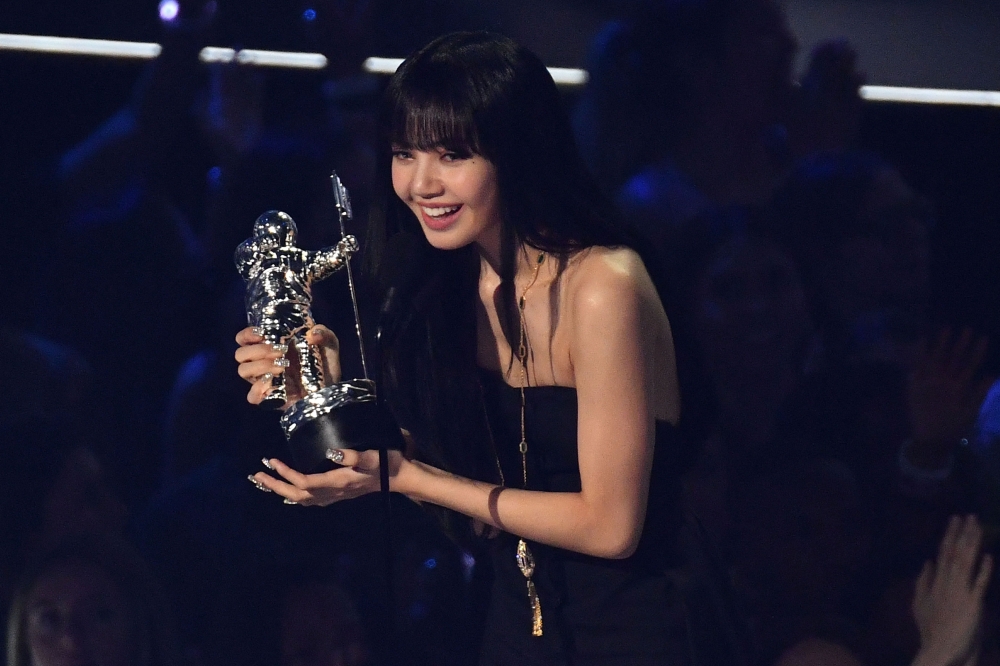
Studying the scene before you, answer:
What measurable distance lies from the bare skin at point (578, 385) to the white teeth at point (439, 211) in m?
0.01

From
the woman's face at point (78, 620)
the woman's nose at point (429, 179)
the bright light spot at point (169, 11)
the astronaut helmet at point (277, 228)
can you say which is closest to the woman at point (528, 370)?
the woman's nose at point (429, 179)

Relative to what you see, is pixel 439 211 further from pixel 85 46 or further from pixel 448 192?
pixel 85 46

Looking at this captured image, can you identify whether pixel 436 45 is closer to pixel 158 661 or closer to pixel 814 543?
pixel 814 543

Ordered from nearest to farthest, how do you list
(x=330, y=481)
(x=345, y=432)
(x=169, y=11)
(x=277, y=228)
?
(x=345, y=432) → (x=330, y=481) → (x=277, y=228) → (x=169, y=11)

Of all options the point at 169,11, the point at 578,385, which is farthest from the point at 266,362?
the point at 169,11

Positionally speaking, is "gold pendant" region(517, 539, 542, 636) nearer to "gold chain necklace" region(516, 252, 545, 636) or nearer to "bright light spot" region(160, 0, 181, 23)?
"gold chain necklace" region(516, 252, 545, 636)

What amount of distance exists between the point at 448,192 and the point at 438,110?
105mm

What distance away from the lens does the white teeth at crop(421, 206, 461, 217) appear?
4.58 ft

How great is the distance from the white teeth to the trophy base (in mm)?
248

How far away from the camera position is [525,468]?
4.74 feet

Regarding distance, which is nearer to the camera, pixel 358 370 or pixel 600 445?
pixel 600 445

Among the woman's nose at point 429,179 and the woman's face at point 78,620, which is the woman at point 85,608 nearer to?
the woman's face at point 78,620

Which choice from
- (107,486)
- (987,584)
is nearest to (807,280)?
(987,584)

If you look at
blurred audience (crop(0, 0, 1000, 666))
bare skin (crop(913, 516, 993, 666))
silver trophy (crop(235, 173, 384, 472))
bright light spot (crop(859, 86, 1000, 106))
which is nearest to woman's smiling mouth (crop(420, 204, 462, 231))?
silver trophy (crop(235, 173, 384, 472))
